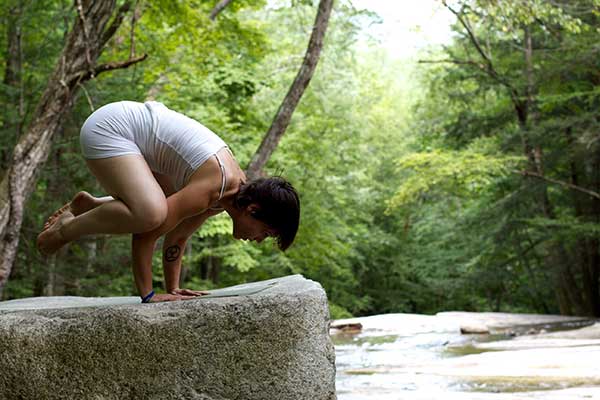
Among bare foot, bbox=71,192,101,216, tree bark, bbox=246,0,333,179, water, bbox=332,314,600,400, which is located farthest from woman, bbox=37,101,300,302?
tree bark, bbox=246,0,333,179

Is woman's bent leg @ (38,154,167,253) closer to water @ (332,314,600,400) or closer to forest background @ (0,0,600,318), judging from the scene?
water @ (332,314,600,400)

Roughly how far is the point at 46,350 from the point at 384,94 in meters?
28.4

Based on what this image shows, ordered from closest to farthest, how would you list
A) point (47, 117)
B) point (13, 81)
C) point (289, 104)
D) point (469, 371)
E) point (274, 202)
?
point (274, 202) → point (469, 371) → point (47, 117) → point (289, 104) → point (13, 81)

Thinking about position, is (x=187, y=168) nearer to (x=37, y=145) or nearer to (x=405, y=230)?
(x=37, y=145)

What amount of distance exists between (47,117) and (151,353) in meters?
4.29

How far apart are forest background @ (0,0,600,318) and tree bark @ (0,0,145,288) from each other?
914 millimetres

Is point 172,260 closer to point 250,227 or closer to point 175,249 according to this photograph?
point 175,249

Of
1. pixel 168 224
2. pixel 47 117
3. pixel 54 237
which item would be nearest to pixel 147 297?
pixel 168 224

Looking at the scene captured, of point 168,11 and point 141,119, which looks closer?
point 141,119

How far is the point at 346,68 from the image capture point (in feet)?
68.2

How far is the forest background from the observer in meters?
10.0

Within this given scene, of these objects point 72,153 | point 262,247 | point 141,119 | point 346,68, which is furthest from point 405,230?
point 141,119

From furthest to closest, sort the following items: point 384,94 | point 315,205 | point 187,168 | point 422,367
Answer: point 384,94 → point 315,205 → point 422,367 → point 187,168

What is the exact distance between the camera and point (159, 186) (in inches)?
129
